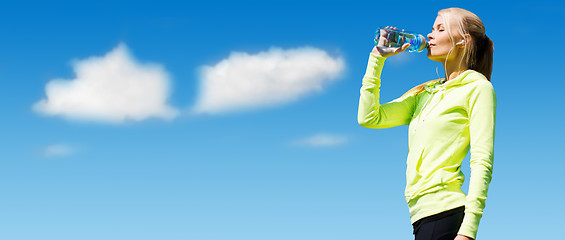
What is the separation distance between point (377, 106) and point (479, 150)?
3.11 feet

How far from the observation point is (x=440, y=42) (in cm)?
436

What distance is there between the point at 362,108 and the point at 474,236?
4.38 ft

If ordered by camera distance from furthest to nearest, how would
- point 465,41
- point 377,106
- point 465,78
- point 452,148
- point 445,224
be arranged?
point 377,106, point 465,41, point 465,78, point 452,148, point 445,224

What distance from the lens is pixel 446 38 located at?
14.2 feet

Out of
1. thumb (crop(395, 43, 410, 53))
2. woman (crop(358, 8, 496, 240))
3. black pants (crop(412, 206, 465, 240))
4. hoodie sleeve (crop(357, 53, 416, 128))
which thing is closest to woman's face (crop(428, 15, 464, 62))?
woman (crop(358, 8, 496, 240))

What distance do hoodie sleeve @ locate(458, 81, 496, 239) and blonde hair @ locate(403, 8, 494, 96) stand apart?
1.04 ft

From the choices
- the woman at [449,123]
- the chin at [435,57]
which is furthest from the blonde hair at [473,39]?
the chin at [435,57]

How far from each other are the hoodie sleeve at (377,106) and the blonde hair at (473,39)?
0.52 m

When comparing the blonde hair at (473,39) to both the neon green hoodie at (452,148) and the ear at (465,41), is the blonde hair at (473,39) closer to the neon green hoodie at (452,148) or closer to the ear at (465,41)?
the ear at (465,41)

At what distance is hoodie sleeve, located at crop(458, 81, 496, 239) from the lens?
3783mm

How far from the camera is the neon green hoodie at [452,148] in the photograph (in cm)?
386

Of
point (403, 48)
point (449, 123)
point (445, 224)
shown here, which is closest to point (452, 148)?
point (449, 123)

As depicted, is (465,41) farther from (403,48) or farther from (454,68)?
(403,48)

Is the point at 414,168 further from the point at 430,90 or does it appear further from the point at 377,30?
the point at 377,30
